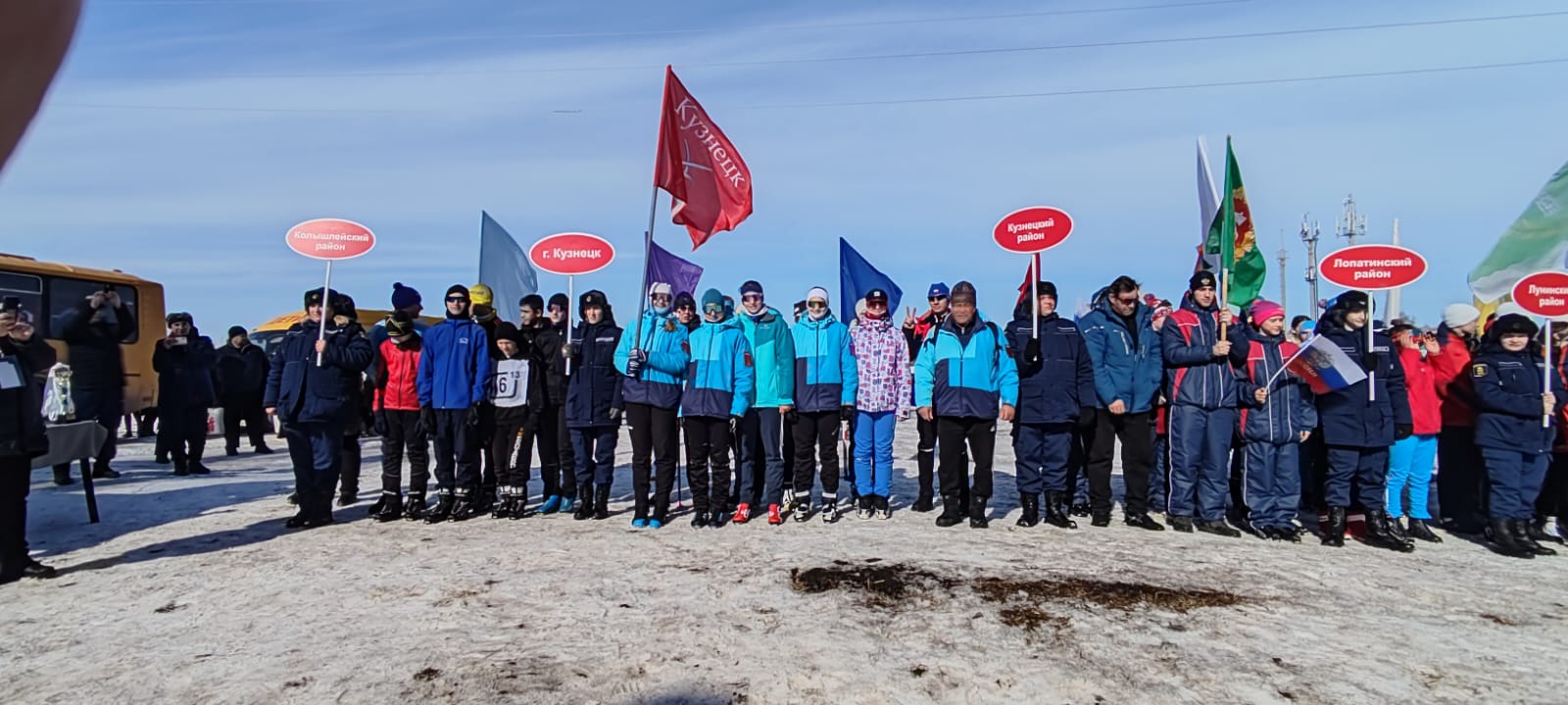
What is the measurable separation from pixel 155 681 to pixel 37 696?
1.49ft

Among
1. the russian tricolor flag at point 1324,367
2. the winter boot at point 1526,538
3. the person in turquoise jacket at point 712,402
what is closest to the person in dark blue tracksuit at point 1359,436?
the russian tricolor flag at point 1324,367

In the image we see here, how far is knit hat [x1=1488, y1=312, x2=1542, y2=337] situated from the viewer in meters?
7.36

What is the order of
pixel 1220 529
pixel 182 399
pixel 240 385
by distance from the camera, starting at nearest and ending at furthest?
pixel 1220 529 → pixel 182 399 → pixel 240 385

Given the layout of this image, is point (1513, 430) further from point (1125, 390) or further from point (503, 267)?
point (503, 267)

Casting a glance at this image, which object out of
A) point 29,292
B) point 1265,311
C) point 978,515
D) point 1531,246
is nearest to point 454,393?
point 978,515

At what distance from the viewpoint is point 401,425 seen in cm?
845

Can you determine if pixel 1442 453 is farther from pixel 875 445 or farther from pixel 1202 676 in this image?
pixel 1202 676

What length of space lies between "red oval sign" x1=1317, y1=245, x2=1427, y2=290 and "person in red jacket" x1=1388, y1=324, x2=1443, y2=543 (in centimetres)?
78

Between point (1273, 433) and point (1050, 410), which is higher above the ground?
point (1050, 410)

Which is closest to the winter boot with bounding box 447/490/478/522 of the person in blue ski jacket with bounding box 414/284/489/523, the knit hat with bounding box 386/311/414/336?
the person in blue ski jacket with bounding box 414/284/489/523

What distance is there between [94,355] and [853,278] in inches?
370

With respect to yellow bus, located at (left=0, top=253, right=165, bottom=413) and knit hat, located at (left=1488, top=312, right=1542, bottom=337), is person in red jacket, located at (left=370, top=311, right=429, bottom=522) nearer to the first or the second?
yellow bus, located at (left=0, top=253, right=165, bottom=413)

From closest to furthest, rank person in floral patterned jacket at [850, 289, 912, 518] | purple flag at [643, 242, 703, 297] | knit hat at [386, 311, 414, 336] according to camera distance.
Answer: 1. knit hat at [386, 311, 414, 336]
2. person in floral patterned jacket at [850, 289, 912, 518]
3. purple flag at [643, 242, 703, 297]

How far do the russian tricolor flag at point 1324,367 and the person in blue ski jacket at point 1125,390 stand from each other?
3.54 ft
